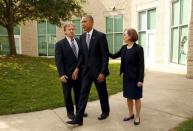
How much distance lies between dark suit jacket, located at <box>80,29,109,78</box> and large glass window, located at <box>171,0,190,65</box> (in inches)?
491

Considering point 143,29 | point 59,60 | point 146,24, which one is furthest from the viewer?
point 143,29

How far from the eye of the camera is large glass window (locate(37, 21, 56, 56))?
31.0m

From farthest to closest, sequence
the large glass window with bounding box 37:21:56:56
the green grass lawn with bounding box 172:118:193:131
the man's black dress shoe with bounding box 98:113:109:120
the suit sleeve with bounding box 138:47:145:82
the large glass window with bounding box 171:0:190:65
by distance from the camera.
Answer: the large glass window with bounding box 37:21:56:56 < the large glass window with bounding box 171:0:190:65 < the man's black dress shoe with bounding box 98:113:109:120 < the suit sleeve with bounding box 138:47:145:82 < the green grass lawn with bounding box 172:118:193:131

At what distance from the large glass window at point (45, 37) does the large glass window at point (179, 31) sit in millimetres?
13940

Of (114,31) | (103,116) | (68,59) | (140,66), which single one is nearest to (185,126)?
(140,66)

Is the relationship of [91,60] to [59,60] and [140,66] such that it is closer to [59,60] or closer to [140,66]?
[59,60]

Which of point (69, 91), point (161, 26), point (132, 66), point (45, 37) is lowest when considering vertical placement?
point (69, 91)

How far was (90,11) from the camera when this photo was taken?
30750 millimetres

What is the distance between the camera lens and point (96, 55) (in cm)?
622

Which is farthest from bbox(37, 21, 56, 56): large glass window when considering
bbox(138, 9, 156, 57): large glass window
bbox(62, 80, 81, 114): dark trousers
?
bbox(62, 80, 81, 114): dark trousers

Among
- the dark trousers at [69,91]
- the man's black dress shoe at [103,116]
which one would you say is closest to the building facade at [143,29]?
the man's black dress shoe at [103,116]

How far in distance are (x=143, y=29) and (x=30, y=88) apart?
16.4m

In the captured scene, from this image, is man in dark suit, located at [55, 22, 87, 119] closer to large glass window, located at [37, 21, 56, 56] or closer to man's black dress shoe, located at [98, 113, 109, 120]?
man's black dress shoe, located at [98, 113, 109, 120]

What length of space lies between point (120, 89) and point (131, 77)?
446 centimetres
